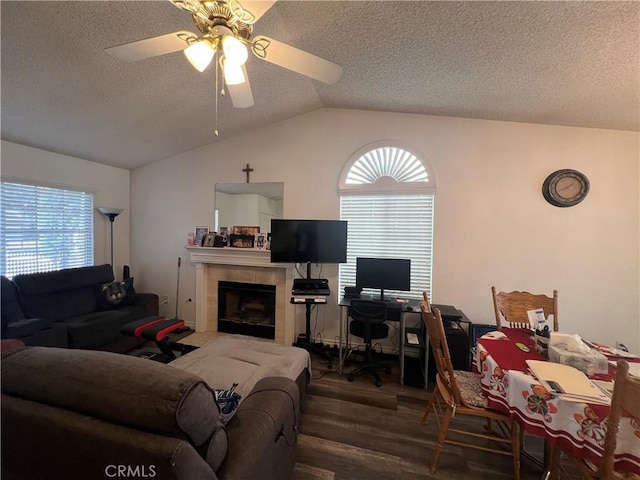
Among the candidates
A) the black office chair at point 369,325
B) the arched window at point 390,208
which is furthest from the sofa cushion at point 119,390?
the arched window at point 390,208

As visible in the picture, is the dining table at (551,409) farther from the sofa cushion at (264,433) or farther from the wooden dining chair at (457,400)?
the sofa cushion at (264,433)

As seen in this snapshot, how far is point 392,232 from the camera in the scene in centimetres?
318

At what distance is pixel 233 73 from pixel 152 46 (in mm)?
439

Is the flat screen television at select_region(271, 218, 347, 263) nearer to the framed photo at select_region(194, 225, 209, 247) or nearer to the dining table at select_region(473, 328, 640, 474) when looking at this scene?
the framed photo at select_region(194, 225, 209, 247)

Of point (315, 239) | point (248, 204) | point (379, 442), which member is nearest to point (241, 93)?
point (315, 239)

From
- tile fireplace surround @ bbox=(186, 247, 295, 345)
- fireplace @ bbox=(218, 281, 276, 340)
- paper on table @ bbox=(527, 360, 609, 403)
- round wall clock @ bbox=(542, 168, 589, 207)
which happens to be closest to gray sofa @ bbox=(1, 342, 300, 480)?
paper on table @ bbox=(527, 360, 609, 403)

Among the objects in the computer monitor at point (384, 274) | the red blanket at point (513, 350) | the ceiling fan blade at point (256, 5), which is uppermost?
the ceiling fan blade at point (256, 5)

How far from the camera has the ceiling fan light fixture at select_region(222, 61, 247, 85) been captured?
1398 millimetres

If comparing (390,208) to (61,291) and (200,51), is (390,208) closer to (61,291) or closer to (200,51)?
(200,51)

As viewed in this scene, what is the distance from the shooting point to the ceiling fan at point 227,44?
125 centimetres

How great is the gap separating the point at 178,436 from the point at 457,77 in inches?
115

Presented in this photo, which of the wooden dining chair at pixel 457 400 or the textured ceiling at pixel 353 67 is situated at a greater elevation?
the textured ceiling at pixel 353 67

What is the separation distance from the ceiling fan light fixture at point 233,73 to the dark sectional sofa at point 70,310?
2905 millimetres

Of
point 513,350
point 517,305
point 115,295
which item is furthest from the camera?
point 115,295
